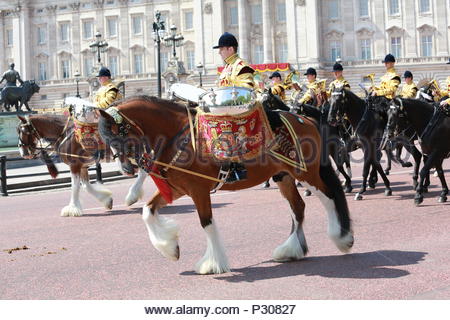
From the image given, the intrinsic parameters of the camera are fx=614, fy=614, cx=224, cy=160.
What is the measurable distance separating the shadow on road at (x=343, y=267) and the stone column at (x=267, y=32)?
6433 cm

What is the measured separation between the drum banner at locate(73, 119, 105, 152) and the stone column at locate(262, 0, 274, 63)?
59.9m

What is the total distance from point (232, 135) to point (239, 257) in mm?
1618

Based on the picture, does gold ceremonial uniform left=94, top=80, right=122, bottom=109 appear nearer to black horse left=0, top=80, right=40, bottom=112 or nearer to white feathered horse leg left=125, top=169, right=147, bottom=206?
white feathered horse leg left=125, top=169, right=147, bottom=206

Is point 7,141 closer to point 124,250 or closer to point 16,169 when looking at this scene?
point 16,169

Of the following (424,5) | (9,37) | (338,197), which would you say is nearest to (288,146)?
(338,197)

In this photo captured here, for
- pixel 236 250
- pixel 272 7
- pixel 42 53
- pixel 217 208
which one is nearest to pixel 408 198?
pixel 217 208

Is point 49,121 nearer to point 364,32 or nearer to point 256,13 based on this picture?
point 364,32

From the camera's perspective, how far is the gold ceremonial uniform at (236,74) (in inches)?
256

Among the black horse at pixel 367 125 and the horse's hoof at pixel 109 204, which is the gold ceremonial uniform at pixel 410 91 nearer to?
the black horse at pixel 367 125

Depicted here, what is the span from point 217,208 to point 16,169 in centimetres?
1655

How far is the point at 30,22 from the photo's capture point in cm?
8119

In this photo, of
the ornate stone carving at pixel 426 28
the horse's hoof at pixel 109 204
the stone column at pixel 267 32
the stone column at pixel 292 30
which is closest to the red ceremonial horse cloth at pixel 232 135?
the horse's hoof at pixel 109 204

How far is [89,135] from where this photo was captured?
1147 centimetres

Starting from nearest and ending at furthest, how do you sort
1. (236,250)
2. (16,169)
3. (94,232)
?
(236,250)
(94,232)
(16,169)
